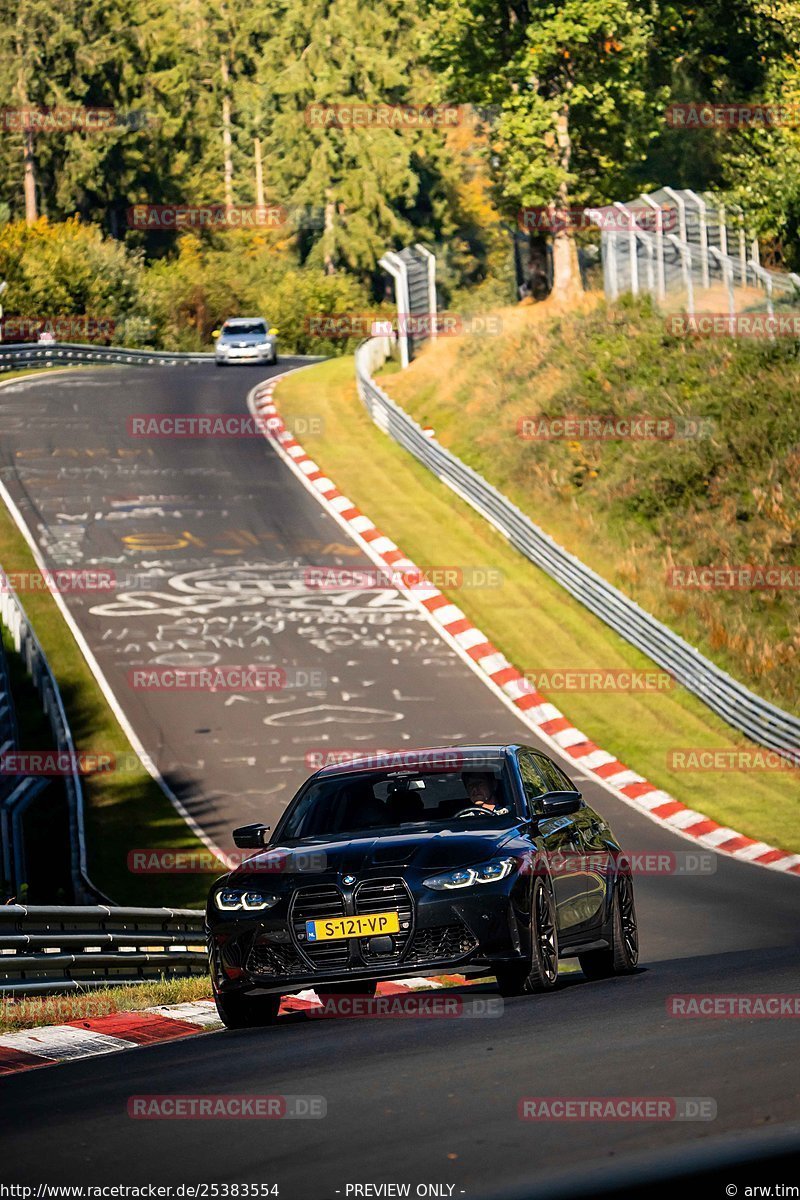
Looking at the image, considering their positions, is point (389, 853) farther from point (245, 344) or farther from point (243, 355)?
point (245, 344)

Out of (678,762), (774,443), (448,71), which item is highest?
(448,71)

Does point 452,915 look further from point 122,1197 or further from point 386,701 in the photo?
point 386,701

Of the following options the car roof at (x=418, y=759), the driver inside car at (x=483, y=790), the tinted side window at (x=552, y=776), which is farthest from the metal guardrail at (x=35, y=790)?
the driver inside car at (x=483, y=790)

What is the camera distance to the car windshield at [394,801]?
10641mm

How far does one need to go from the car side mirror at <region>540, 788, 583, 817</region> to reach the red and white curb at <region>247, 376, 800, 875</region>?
9.28m

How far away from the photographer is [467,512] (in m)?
34.1

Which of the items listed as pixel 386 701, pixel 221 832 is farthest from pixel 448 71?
pixel 221 832

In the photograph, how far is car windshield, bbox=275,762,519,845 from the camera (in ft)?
34.9

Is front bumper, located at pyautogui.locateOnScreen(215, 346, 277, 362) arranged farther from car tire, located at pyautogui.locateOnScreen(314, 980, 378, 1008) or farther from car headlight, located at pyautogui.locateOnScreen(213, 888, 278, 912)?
car headlight, located at pyautogui.locateOnScreen(213, 888, 278, 912)

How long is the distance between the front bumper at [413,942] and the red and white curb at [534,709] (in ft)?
33.2

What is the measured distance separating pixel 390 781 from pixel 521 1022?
229 centimetres

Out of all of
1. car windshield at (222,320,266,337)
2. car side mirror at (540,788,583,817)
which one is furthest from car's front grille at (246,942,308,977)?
car windshield at (222,320,266,337)

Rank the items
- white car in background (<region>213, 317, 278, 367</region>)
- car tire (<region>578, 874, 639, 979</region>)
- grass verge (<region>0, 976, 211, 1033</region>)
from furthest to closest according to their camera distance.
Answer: white car in background (<region>213, 317, 278, 367</region>) < car tire (<region>578, 874, 639, 979</region>) < grass verge (<region>0, 976, 211, 1033</region>)

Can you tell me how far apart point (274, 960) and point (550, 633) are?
18955 mm
